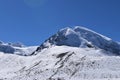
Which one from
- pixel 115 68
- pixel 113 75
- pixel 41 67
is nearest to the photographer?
pixel 113 75

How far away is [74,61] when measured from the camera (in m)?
76.1

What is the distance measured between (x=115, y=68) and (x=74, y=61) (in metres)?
11.9

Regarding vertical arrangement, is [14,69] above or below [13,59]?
below

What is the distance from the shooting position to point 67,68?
239 feet

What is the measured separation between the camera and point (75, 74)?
221ft

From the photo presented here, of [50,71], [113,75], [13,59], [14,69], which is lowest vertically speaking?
[113,75]

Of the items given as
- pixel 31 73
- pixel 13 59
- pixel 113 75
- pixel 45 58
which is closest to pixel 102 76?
pixel 113 75

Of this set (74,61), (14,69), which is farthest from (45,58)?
(74,61)

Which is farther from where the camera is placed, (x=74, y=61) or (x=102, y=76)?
(x=74, y=61)

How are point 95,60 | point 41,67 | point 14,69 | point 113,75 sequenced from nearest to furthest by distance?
1. point 113,75
2. point 95,60
3. point 41,67
4. point 14,69

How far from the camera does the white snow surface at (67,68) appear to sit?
65.8m

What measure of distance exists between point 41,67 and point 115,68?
65.9 feet

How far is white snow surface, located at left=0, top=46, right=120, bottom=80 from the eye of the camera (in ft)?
216

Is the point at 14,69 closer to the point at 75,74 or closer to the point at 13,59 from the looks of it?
the point at 13,59
